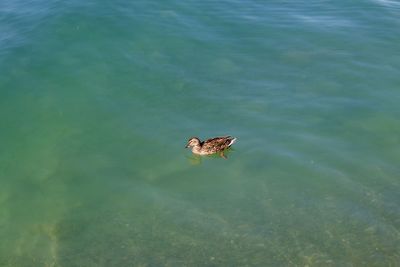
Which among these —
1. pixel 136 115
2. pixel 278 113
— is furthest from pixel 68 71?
pixel 278 113

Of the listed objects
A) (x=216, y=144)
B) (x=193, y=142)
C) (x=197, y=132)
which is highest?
(x=216, y=144)

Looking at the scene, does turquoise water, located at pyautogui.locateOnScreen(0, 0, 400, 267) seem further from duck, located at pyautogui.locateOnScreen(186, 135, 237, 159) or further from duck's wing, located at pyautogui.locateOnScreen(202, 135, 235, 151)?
duck's wing, located at pyautogui.locateOnScreen(202, 135, 235, 151)

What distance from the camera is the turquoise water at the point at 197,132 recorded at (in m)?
12.8

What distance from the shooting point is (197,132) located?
17047 millimetres

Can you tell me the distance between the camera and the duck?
15.5m

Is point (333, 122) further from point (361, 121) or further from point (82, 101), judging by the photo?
point (82, 101)

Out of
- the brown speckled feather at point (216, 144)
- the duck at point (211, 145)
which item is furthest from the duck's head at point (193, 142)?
the brown speckled feather at point (216, 144)

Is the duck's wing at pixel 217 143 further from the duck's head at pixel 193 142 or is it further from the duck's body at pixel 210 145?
the duck's head at pixel 193 142

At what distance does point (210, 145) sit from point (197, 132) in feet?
5.09

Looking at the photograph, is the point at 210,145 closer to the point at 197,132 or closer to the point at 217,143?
the point at 217,143


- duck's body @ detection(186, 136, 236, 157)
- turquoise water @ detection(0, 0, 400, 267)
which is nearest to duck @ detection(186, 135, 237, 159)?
duck's body @ detection(186, 136, 236, 157)

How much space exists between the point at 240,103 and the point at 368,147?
14.9 ft

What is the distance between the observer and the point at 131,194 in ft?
47.3

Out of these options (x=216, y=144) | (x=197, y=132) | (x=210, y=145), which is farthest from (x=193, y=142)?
(x=197, y=132)
